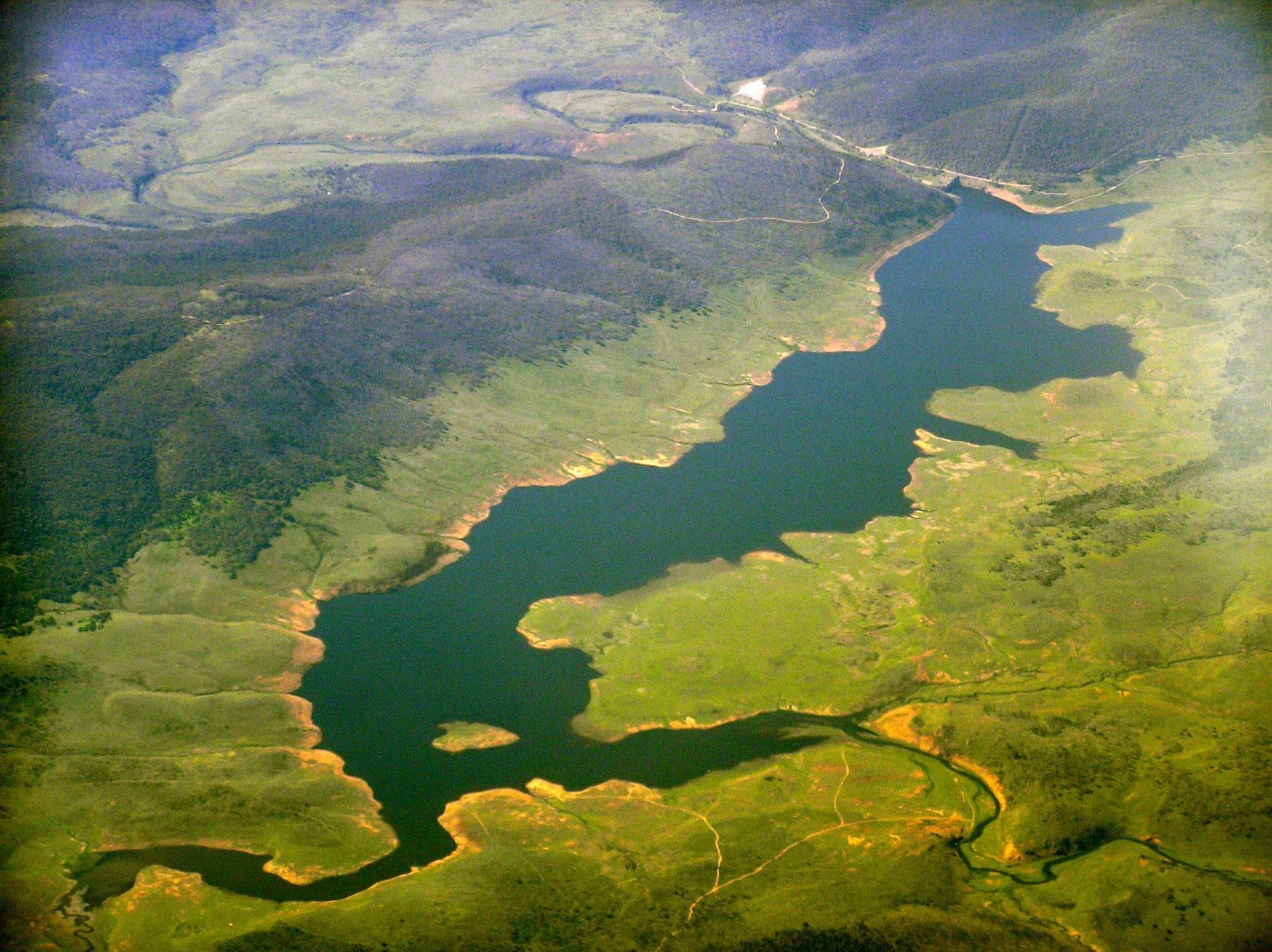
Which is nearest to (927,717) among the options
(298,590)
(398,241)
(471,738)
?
(471,738)

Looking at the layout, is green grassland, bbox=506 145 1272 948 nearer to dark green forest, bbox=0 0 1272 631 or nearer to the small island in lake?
the small island in lake

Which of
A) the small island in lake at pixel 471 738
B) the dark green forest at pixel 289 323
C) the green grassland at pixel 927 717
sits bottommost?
the small island in lake at pixel 471 738

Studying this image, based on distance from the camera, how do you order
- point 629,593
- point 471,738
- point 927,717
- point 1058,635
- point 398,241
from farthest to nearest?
point 398,241, point 629,593, point 1058,635, point 927,717, point 471,738

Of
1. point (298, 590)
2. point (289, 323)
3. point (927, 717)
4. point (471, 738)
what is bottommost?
point (471, 738)

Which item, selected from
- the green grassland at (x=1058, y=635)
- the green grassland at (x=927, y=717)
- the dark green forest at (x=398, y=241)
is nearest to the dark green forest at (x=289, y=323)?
the dark green forest at (x=398, y=241)

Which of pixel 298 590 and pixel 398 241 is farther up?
pixel 398 241

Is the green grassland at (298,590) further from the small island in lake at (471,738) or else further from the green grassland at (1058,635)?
the green grassland at (1058,635)

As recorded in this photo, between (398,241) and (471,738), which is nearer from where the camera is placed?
(471,738)

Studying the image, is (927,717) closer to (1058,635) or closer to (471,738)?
(1058,635)

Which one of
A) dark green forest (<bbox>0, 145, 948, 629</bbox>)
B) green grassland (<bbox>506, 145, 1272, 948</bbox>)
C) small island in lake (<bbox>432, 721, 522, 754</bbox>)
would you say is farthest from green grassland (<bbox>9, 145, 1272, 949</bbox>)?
dark green forest (<bbox>0, 145, 948, 629</bbox>)

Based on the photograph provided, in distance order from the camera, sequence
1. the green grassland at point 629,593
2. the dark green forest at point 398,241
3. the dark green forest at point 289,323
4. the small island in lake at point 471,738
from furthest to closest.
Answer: the dark green forest at point 398,241, the dark green forest at point 289,323, the small island in lake at point 471,738, the green grassland at point 629,593

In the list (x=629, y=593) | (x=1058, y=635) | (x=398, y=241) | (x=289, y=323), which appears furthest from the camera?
(x=398, y=241)
